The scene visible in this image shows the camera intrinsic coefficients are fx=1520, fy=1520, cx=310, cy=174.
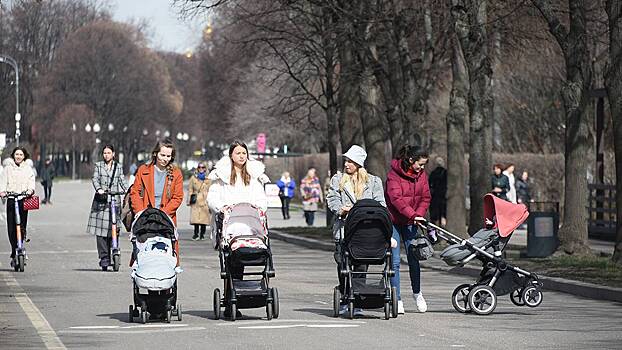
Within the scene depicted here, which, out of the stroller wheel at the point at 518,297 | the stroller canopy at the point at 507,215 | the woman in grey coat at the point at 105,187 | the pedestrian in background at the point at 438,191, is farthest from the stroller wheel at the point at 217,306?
the pedestrian in background at the point at 438,191

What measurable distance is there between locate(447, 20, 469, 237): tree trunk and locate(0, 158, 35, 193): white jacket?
10.3 m

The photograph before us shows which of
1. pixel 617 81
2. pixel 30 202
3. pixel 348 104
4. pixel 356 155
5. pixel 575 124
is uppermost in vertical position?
pixel 348 104

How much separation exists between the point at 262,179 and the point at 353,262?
51.3 inches

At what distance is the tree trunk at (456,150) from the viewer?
30984mm

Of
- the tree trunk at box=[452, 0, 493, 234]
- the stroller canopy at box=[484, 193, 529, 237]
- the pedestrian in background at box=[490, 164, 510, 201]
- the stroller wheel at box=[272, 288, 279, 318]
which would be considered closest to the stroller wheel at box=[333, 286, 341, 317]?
the stroller wheel at box=[272, 288, 279, 318]

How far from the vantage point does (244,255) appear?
15.2 meters

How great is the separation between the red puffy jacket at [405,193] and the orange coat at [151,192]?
232cm

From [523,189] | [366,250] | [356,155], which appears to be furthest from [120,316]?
[523,189]

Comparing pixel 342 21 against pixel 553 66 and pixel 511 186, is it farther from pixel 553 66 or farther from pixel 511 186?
pixel 553 66

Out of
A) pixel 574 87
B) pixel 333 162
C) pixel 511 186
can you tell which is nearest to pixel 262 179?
pixel 574 87

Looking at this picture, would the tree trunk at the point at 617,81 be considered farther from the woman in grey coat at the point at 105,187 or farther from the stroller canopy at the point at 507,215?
the woman in grey coat at the point at 105,187

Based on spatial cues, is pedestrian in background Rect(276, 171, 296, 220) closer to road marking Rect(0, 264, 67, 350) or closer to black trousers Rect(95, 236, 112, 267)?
black trousers Rect(95, 236, 112, 267)

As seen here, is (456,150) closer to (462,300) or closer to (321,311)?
(462,300)

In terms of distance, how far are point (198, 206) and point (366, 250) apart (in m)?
20.6
